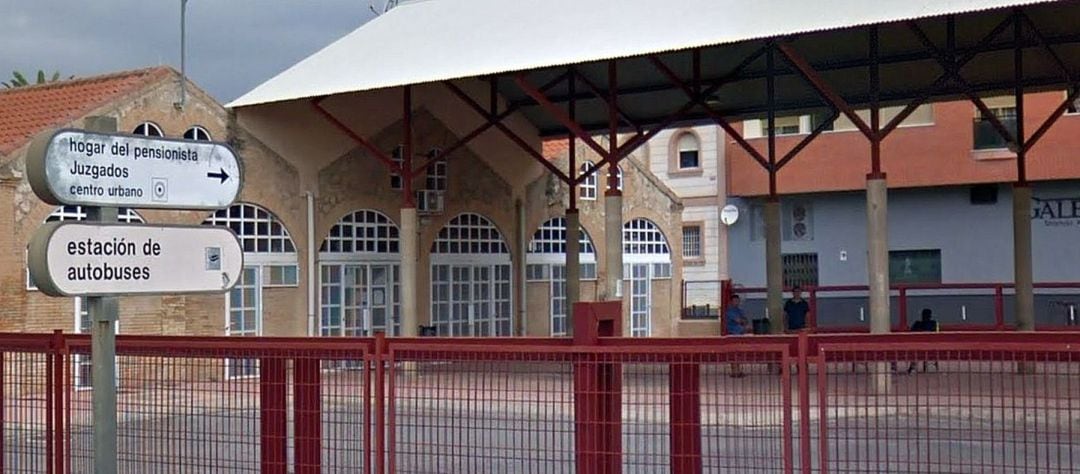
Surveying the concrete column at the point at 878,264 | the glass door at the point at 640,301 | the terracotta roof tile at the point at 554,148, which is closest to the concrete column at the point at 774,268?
the concrete column at the point at 878,264

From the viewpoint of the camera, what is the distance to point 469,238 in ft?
95.6

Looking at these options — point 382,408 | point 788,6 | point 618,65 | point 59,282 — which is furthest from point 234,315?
point 59,282

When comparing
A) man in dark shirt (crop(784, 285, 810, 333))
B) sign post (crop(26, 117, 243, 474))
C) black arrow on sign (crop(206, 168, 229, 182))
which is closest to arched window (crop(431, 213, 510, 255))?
man in dark shirt (crop(784, 285, 810, 333))

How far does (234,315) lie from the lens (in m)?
23.7

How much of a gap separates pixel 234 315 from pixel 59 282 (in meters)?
18.4

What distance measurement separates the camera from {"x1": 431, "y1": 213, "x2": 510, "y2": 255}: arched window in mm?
28438

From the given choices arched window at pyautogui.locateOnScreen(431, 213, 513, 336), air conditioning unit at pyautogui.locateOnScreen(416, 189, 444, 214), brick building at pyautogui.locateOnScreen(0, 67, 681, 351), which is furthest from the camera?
arched window at pyautogui.locateOnScreen(431, 213, 513, 336)

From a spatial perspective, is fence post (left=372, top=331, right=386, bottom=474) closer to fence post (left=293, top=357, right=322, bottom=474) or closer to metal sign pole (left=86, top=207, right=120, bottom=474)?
fence post (left=293, top=357, right=322, bottom=474)

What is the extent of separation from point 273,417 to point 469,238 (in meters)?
21.0

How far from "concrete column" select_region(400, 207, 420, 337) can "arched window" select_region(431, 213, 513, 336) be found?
351 cm

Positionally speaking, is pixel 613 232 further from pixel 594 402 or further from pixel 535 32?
pixel 594 402

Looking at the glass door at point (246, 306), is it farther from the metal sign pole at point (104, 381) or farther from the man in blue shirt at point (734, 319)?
the metal sign pole at point (104, 381)

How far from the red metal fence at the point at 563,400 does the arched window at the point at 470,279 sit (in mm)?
19136

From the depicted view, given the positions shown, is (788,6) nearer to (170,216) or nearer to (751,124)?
(170,216)
